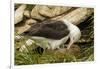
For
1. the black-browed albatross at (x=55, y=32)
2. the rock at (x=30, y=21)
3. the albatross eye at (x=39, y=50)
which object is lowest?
the albatross eye at (x=39, y=50)

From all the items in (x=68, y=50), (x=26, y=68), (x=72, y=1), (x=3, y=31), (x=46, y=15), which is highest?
(x=72, y=1)

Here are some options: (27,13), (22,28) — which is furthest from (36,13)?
(22,28)

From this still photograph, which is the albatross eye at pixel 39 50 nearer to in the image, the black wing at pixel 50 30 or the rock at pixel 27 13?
the black wing at pixel 50 30

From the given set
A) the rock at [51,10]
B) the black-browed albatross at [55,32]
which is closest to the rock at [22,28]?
the black-browed albatross at [55,32]

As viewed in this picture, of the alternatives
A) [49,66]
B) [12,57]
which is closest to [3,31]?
[12,57]

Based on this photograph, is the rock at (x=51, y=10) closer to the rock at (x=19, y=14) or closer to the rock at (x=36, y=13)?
the rock at (x=36, y=13)

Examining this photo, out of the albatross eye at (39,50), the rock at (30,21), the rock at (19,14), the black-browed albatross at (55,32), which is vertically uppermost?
the rock at (19,14)

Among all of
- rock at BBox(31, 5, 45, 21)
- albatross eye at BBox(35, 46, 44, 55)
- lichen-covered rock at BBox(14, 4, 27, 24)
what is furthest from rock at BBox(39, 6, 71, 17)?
albatross eye at BBox(35, 46, 44, 55)

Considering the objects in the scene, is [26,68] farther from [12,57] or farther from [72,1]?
[72,1]

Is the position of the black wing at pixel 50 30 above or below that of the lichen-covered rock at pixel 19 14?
below
